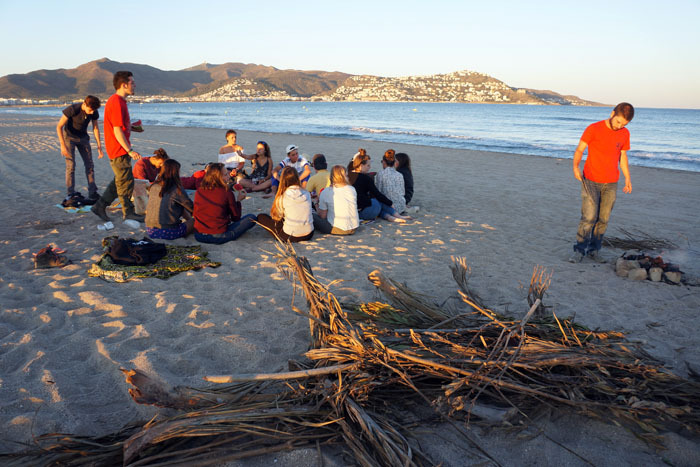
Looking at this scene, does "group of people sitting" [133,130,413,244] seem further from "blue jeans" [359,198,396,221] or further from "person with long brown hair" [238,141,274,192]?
"person with long brown hair" [238,141,274,192]

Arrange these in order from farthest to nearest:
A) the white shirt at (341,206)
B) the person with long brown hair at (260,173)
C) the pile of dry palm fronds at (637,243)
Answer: the person with long brown hair at (260,173), the white shirt at (341,206), the pile of dry palm fronds at (637,243)

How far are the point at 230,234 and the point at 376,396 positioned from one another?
141 inches

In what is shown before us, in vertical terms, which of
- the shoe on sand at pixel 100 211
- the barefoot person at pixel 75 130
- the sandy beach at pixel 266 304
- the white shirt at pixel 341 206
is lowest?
the sandy beach at pixel 266 304

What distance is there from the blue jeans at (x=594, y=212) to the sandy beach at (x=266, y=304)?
0.26 m

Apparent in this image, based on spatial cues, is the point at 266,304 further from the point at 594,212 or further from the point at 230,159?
the point at 230,159

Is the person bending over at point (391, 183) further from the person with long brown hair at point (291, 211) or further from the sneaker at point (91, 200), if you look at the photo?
the sneaker at point (91, 200)

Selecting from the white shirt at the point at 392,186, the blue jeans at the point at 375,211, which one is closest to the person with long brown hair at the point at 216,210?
the blue jeans at the point at 375,211

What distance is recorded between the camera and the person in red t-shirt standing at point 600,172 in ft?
14.6

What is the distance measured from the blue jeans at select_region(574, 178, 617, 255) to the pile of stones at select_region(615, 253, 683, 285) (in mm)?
423

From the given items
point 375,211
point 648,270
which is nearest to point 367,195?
point 375,211

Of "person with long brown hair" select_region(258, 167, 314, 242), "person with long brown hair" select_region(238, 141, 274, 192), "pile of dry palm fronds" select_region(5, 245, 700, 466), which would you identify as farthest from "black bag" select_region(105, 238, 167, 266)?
"person with long brown hair" select_region(238, 141, 274, 192)

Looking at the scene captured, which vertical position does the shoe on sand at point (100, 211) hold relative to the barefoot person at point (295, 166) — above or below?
below

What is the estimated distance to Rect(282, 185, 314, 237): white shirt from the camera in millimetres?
4988

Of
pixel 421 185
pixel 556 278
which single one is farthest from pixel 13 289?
pixel 421 185
